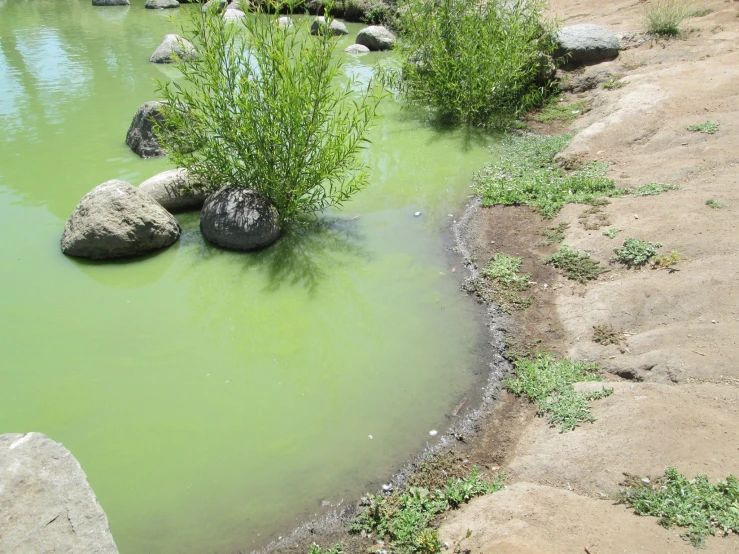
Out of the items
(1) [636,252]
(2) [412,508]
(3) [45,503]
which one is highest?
(1) [636,252]

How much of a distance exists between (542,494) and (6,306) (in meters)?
5.59

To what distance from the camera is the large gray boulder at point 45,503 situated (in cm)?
308

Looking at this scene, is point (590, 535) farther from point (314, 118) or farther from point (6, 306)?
point (6, 306)

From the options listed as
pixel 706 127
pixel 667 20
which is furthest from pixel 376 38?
pixel 706 127

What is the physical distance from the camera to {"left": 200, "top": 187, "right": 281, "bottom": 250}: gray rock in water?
288 inches

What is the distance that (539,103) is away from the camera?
38.3 feet

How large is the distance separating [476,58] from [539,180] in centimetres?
291

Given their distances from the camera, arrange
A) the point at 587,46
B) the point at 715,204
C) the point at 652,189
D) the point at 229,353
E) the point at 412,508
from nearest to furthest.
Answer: the point at 412,508 → the point at 229,353 → the point at 715,204 → the point at 652,189 → the point at 587,46

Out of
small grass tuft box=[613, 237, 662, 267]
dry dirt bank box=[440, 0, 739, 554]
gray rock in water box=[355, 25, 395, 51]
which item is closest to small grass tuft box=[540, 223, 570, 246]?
dry dirt bank box=[440, 0, 739, 554]

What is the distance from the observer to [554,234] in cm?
746

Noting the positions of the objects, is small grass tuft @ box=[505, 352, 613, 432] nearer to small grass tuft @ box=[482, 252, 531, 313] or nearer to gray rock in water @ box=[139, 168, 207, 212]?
small grass tuft @ box=[482, 252, 531, 313]

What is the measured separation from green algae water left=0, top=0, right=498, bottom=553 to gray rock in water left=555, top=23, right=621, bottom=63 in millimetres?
4753

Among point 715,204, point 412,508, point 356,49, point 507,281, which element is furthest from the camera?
point 356,49

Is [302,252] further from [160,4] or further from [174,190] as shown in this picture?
[160,4]
